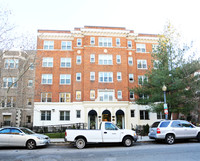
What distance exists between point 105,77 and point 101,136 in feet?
56.7

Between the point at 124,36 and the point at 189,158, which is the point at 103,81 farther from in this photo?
the point at 189,158

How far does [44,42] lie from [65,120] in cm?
1373

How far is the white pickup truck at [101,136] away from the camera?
12.5 metres

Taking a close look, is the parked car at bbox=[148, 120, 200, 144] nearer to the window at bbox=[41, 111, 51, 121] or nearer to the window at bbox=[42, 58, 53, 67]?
the window at bbox=[41, 111, 51, 121]

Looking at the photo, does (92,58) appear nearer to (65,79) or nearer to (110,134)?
(65,79)

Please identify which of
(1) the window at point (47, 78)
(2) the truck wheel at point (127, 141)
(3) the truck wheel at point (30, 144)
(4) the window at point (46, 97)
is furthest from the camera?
(1) the window at point (47, 78)

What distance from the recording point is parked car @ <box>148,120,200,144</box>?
13.7 meters

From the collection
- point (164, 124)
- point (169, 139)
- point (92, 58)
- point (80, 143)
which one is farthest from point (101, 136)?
point (92, 58)

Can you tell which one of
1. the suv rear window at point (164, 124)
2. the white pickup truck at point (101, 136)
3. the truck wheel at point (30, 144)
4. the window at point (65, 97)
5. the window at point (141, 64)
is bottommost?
the truck wheel at point (30, 144)

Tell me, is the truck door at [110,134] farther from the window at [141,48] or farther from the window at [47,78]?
the window at [141,48]

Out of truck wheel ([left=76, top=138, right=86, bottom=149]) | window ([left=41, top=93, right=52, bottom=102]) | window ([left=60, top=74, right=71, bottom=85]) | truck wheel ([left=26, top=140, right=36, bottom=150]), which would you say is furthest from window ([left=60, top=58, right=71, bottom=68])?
truck wheel ([left=76, top=138, right=86, bottom=149])

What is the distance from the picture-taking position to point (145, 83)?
2275 centimetres

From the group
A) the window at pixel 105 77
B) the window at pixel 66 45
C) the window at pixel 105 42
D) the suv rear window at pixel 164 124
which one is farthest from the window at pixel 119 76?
the suv rear window at pixel 164 124

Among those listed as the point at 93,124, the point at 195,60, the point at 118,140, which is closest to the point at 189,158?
the point at 118,140
